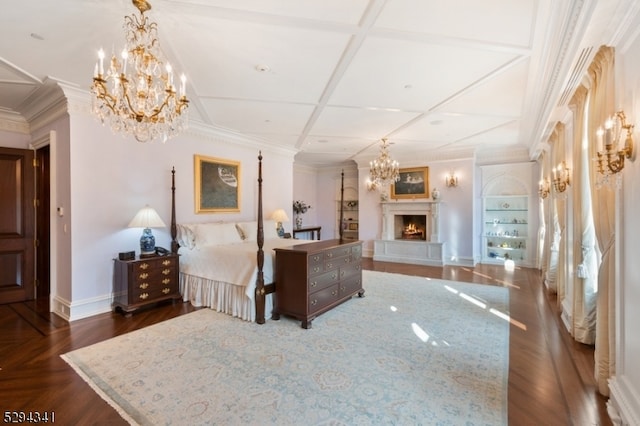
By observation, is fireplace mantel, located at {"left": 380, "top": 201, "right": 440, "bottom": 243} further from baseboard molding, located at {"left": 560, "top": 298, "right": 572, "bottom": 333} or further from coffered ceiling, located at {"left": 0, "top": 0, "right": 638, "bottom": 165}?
baseboard molding, located at {"left": 560, "top": 298, "right": 572, "bottom": 333}

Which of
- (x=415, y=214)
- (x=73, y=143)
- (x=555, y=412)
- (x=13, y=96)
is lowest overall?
(x=555, y=412)

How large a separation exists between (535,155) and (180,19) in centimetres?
716

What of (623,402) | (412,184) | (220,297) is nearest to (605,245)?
(623,402)

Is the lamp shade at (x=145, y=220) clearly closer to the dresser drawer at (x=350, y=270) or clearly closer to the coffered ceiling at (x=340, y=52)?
the coffered ceiling at (x=340, y=52)

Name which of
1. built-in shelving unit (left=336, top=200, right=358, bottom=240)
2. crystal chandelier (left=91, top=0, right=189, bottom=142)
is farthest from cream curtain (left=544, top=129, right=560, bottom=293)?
crystal chandelier (left=91, top=0, right=189, bottom=142)

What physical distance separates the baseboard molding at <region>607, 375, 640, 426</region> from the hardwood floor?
8 centimetres

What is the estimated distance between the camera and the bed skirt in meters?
3.72

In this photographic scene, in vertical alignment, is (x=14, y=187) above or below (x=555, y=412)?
above

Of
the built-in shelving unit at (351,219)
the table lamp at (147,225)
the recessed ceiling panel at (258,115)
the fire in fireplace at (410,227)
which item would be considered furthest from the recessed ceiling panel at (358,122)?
the built-in shelving unit at (351,219)

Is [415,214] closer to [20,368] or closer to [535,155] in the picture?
[535,155]

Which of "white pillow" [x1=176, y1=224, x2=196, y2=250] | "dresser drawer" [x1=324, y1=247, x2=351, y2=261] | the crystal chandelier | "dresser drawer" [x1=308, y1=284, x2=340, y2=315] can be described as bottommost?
"dresser drawer" [x1=308, y1=284, x2=340, y2=315]

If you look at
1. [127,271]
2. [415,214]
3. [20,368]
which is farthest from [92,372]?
[415,214]

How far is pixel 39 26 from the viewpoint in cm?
236

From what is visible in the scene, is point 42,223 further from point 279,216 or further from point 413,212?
point 413,212
